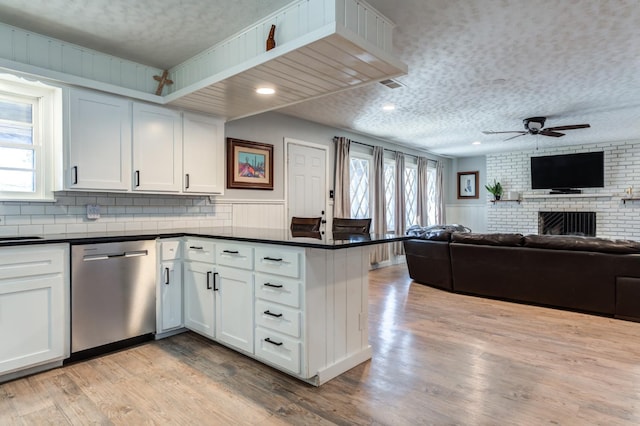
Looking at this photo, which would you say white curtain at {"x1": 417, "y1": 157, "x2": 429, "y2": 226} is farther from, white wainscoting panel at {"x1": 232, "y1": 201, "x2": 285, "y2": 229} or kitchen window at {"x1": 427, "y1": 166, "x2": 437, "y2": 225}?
white wainscoting panel at {"x1": 232, "y1": 201, "x2": 285, "y2": 229}

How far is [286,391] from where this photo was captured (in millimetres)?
2248

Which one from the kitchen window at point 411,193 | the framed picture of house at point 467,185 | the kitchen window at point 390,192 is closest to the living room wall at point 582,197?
the framed picture of house at point 467,185

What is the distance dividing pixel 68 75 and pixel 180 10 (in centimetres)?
107

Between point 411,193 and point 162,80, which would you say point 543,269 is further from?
point 162,80

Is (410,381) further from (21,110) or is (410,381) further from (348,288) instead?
(21,110)

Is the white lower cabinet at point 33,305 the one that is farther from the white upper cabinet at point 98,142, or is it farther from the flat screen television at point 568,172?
the flat screen television at point 568,172

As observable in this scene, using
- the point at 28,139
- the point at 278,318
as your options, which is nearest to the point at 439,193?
the point at 278,318

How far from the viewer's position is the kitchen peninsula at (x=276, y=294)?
2.30m

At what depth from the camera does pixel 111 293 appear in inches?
111

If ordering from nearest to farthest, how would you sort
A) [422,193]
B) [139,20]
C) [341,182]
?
[139,20]
[341,182]
[422,193]

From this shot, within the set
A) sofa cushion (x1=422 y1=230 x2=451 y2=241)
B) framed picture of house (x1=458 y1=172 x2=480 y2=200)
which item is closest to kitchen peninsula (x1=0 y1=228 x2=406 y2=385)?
sofa cushion (x1=422 y1=230 x2=451 y2=241)

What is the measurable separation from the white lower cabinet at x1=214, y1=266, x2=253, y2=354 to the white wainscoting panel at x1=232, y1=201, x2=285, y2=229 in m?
1.58

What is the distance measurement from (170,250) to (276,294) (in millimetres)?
1244

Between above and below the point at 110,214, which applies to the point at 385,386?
below
